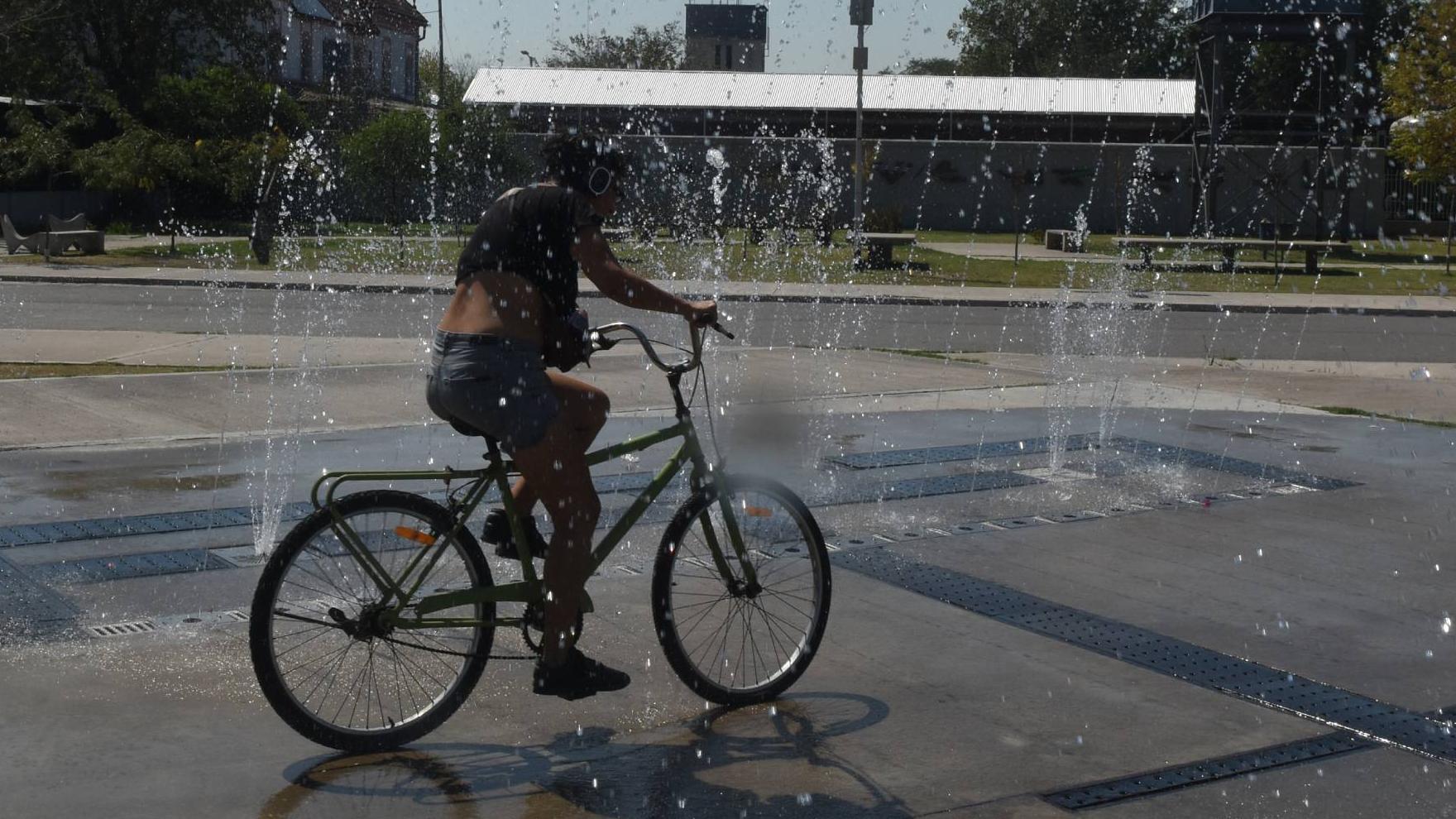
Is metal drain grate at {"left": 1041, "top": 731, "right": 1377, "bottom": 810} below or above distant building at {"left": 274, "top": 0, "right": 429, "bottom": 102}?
below

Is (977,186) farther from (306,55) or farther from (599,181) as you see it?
(599,181)

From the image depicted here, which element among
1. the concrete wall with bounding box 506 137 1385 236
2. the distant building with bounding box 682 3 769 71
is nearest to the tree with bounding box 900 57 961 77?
the distant building with bounding box 682 3 769 71

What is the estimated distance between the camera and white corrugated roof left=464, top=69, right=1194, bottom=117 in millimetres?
→ 56562

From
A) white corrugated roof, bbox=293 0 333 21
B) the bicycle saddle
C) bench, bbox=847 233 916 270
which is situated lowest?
bench, bbox=847 233 916 270

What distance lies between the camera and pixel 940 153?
5119cm

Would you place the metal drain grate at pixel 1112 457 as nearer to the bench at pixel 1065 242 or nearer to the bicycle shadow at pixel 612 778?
the bicycle shadow at pixel 612 778

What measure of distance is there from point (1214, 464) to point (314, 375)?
277 inches

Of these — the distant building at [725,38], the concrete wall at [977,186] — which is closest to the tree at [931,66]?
the distant building at [725,38]

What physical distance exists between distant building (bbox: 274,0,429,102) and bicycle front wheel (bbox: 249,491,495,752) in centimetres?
5967

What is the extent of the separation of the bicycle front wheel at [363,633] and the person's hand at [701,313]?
0.94m

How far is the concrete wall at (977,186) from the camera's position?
4938 cm

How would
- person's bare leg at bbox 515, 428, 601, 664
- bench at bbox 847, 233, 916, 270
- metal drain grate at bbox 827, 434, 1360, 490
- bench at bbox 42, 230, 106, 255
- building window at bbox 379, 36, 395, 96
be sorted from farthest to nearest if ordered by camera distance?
building window at bbox 379, 36, 395, 96 → bench at bbox 847, 233, 916, 270 → bench at bbox 42, 230, 106, 255 → metal drain grate at bbox 827, 434, 1360, 490 → person's bare leg at bbox 515, 428, 601, 664

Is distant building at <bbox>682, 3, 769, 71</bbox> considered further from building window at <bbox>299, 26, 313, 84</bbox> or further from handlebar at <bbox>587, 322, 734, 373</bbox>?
handlebar at <bbox>587, 322, 734, 373</bbox>

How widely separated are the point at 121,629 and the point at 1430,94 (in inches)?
1438
